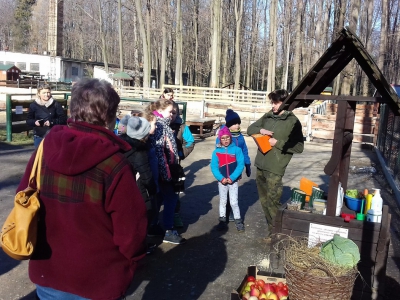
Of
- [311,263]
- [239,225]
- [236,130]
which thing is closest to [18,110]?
[236,130]

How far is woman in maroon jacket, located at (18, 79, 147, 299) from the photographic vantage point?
2.05m

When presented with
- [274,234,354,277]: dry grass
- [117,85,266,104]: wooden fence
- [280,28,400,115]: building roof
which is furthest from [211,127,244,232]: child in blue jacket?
[117,85,266,104]: wooden fence

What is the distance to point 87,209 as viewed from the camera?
2.07 meters

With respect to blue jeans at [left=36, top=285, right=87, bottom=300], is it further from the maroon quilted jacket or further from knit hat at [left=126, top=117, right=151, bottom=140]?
knit hat at [left=126, top=117, right=151, bottom=140]

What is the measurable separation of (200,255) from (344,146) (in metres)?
2.12

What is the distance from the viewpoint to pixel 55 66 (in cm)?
5659

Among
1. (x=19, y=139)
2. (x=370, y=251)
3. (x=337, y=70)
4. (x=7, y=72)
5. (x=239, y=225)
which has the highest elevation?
(x=7, y=72)

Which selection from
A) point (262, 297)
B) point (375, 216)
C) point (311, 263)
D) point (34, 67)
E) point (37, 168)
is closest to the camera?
point (37, 168)

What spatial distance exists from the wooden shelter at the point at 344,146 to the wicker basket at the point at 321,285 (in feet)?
2.67

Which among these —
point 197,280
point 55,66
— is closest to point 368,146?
point 197,280

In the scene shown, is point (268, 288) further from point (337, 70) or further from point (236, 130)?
point (236, 130)

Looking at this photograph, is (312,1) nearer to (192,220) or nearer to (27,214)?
A: (192,220)

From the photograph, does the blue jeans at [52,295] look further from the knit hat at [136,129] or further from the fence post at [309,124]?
the fence post at [309,124]

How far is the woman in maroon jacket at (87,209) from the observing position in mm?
2055
